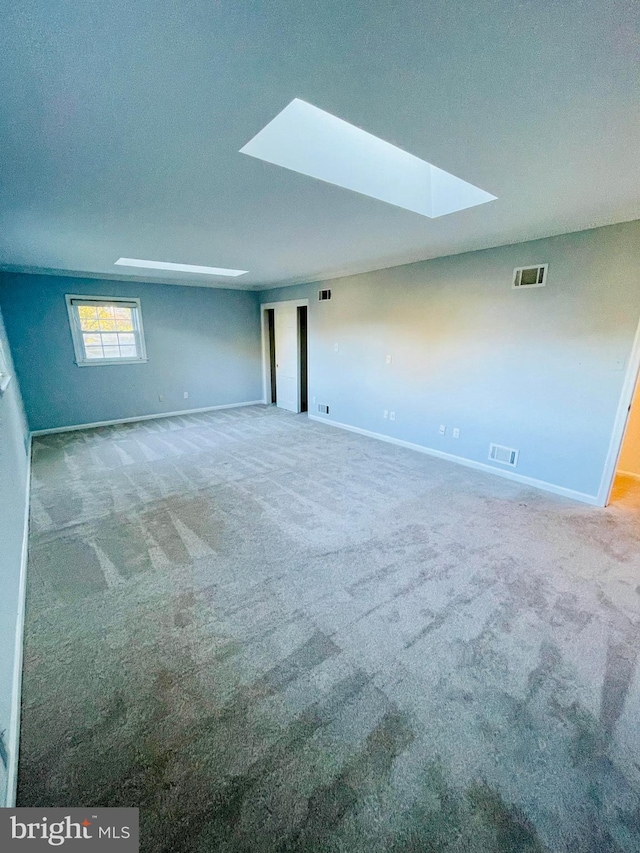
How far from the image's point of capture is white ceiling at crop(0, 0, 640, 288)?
3.19 feet

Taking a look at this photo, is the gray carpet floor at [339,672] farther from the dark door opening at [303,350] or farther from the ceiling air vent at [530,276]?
the dark door opening at [303,350]

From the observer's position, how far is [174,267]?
16.2 feet

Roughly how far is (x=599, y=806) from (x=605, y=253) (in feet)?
11.8

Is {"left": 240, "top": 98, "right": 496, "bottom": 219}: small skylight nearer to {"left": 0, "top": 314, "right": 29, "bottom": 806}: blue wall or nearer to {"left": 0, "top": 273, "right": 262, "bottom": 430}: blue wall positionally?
{"left": 0, "top": 314, "right": 29, "bottom": 806}: blue wall

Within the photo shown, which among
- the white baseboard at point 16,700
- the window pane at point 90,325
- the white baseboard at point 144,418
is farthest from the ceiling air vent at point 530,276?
the window pane at point 90,325

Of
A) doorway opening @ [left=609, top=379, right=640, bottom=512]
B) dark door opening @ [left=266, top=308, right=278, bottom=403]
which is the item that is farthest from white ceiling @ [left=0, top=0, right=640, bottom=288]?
dark door opening @ [left=266, top=308, right=278, bottom=403]

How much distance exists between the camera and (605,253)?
2.84 meters

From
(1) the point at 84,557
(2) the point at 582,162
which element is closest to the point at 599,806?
(2) the point at 582,162

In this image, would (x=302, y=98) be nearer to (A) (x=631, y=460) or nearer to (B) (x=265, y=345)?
(A) (x=631, y=460)

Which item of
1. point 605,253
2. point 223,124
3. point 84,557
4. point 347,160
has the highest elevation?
point 347,160

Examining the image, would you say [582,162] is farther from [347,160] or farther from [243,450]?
[243,450]

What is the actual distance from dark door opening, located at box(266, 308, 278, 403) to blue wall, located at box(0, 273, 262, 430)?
0.28 metres

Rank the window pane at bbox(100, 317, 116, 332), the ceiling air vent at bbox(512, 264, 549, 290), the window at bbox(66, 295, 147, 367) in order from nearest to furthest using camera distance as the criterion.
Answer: the ceiling air vent at bbox(512, 264, 549, 290) < the window at bbox(66, 295, 147, 367) < the window pane at bbox(100, 317, 116, 332)

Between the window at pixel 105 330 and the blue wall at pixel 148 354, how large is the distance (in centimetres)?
11
